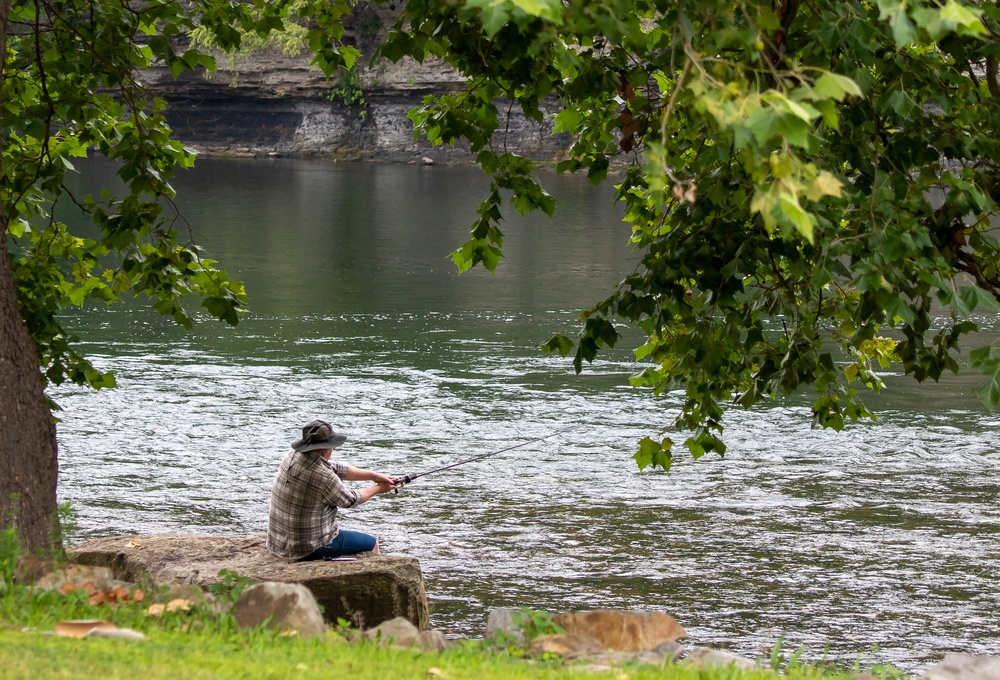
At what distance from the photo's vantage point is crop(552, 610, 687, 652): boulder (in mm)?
8281

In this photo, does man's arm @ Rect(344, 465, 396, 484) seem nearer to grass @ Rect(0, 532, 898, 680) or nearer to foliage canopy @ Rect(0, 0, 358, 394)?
foliage canopy @ Rect(0, 0, 358, 394)

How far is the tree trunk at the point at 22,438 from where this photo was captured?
750 centimetres

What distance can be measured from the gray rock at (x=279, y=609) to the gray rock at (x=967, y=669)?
3.24 metres

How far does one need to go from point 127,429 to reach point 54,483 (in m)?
10.7

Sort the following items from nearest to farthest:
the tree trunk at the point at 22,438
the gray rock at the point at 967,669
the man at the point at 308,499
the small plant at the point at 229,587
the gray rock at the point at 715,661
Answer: the gray rock at the point at 967,669 < the gray rock at the point at 715,661 < the small plant at the point at 229,587 < the tree trunk at the point at 22,438 < the man at the point at 308,499

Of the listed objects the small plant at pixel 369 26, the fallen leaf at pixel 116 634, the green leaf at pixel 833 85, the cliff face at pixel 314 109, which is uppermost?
the small plant at pixel 369 26

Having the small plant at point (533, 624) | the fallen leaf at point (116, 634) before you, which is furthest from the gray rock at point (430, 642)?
the fallen leaf at point (116, 634)

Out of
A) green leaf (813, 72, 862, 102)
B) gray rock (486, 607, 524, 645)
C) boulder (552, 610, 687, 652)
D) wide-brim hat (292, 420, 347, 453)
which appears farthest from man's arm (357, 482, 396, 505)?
green leaf (813, 72, 862, 102)

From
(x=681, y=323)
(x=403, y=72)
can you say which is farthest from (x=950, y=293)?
(x=403, y=72)

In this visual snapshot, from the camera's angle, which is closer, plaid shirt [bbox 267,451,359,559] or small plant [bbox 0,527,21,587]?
small plant [bbox 0,527,21,587]

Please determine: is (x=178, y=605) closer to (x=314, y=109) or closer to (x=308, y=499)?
(x=308, y=499)

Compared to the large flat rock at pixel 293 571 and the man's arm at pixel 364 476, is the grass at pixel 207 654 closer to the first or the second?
the large flat rock at pixel 293 571

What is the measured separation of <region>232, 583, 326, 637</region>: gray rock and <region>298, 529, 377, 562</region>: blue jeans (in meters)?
2.73

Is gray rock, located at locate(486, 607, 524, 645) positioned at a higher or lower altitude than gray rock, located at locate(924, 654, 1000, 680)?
lower
